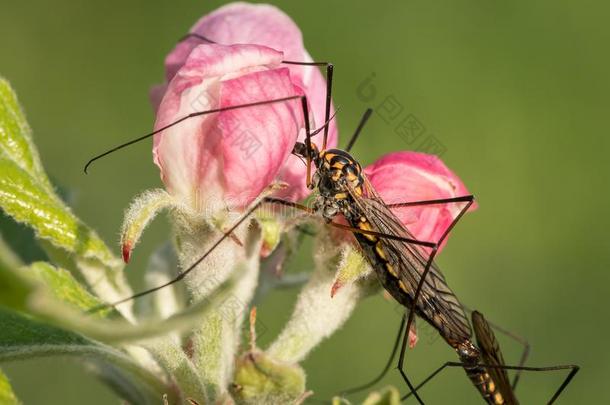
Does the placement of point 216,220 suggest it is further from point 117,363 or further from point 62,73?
point 62,73

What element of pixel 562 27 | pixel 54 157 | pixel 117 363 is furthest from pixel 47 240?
pixel 562 27

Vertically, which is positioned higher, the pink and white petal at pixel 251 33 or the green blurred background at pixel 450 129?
the green blurred background at pixel 450 129

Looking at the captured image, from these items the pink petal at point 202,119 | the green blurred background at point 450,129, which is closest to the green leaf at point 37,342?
the pink petal at point 202,119

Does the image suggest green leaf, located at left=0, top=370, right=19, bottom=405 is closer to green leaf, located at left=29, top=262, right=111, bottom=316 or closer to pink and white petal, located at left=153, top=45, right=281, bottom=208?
green leaf, located at left=29, top=262, right=111, bottom=316

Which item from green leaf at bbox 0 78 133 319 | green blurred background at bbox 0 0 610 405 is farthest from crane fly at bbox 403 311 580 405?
green blurred background at bbox 0 0 610 405

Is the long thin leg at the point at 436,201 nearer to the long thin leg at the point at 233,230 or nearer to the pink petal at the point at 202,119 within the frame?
the long thin leg at the point at 233,230

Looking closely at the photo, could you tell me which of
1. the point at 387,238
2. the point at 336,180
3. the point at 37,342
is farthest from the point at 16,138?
the point at 387,238

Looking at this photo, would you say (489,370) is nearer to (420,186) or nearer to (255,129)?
(420,186)
